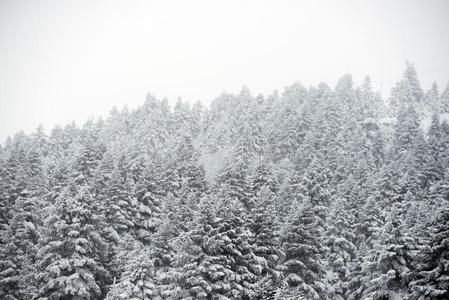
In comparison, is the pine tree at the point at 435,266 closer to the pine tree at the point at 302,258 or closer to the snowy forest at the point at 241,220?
the snowy forest at the point at 241,220

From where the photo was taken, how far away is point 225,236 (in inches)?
1137

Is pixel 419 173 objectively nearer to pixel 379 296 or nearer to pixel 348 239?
pixel 348 239

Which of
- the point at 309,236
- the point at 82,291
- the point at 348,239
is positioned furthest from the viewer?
the point at 348,239

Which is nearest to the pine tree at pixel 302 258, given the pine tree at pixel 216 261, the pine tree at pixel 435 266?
the pine tree at pixel 216 261

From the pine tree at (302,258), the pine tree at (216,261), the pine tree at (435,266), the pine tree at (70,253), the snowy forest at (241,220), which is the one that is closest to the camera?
the pine tree at (435,266)

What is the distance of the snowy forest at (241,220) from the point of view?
89.8 ft

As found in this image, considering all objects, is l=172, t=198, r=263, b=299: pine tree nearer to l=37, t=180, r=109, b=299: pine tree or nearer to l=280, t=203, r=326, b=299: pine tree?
l=280, t=203, r=326, b=299: pine tree

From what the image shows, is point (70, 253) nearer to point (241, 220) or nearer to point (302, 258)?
point (241, 220)

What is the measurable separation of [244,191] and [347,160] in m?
27.0

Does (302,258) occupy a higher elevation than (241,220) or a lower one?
lower

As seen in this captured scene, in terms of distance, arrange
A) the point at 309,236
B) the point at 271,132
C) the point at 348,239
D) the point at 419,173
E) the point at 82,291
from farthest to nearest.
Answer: the point at 271,132 → the point at 419,173 → the point at 348,239 → the point at 309,236 → the point at 82,291

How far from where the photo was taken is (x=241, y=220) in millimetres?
31812

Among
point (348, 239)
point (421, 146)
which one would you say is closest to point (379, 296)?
point (348, 239)

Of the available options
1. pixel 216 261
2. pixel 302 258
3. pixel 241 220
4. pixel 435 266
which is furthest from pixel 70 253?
pixel 435 266
